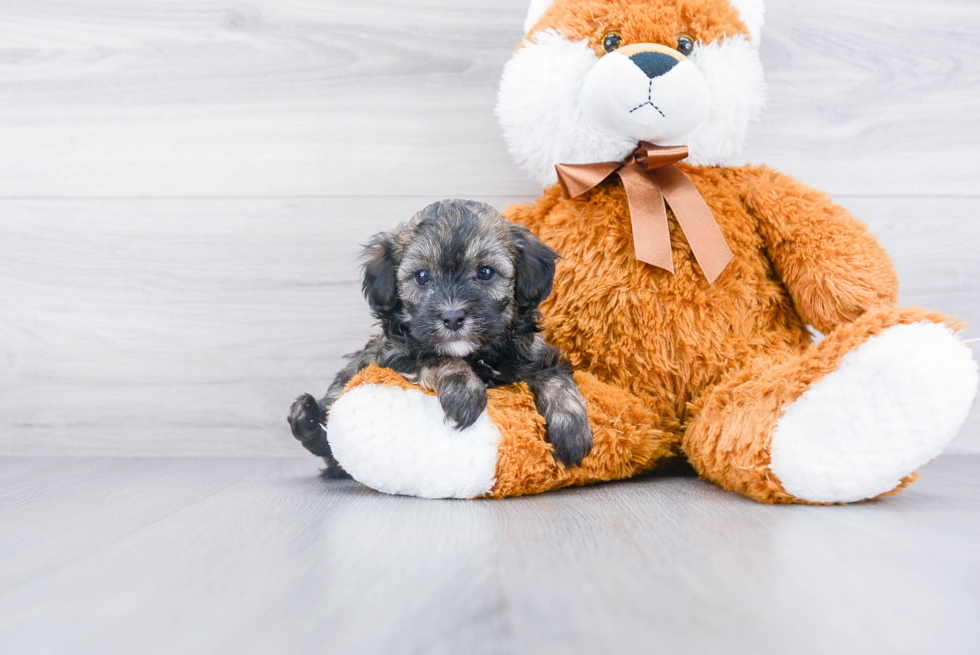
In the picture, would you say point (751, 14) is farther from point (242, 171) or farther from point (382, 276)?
point (242, 171)

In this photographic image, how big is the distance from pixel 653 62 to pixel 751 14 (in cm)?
32

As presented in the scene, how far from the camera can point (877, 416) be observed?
106 centimetres

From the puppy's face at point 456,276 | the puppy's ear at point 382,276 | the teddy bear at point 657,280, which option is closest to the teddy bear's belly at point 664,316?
the teddy bear at point 657,280

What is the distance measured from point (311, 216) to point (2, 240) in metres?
0.83

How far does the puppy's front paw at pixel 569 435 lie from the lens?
3.98ft

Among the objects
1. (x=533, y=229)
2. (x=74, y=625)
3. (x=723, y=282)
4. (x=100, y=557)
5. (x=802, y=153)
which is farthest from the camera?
(x=802, y=153)

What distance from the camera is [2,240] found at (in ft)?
5.99

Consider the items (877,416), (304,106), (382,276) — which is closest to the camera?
(877,416)

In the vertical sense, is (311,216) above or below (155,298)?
above

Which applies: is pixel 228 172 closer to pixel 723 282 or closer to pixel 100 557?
pixel 100 557

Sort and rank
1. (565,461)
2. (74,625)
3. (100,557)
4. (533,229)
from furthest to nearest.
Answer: (533,229), (565,461), (100,557), (74,625)

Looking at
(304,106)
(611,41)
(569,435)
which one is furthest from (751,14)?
(304,106)

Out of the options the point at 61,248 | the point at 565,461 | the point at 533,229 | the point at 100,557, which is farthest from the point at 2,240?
the point at 565,461

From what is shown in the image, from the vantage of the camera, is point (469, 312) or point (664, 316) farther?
point (664, 316)
